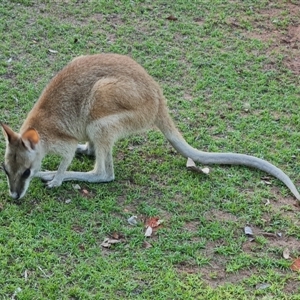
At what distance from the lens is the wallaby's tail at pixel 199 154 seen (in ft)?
14.2

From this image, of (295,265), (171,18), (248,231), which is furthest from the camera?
(171,18)

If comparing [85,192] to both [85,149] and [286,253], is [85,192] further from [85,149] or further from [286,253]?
[286,253]

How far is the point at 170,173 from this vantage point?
4.38m

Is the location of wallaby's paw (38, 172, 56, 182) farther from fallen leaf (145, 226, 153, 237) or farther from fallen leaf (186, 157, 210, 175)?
fallen leaf (186, 157, 210, 175)

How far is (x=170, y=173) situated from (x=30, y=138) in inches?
44.7

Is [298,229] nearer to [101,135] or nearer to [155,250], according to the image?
[155,250]

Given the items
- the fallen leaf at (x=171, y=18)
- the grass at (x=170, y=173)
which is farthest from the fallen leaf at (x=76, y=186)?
the fallen leaf at (x=171, y=18)

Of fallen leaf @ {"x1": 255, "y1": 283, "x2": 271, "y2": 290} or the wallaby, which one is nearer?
fallen leaf @ {"x1": 255, "y1": 283, "x2": 271, "y2": 290}

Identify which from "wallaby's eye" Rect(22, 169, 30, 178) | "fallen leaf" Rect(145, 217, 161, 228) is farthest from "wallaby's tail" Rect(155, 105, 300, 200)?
"wallaby's eye" Rect(22, 169, 30, 178)

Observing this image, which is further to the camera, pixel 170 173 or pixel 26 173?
pixel 170 173

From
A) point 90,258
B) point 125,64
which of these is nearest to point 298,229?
point 90,258

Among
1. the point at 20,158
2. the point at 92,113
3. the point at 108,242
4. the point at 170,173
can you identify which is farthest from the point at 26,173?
the point at 170,173

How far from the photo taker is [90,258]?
11.6 feet

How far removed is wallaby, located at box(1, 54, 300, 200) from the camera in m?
4.01
